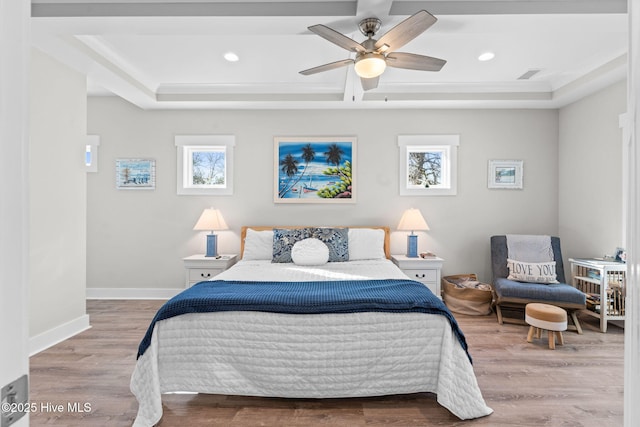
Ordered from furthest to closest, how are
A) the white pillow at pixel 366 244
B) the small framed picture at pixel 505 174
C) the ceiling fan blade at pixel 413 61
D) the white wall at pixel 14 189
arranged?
the small framed picture at pixel 505 174 → the white pillow at pixel 366 244 → the ceiling fan blade at pixel 413 61 → the white wall at pixel 14 189

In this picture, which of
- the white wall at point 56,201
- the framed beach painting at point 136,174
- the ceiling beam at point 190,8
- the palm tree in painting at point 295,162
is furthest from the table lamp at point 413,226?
the white wall at point 56,201

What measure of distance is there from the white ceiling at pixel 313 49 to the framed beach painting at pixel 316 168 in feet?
1.70

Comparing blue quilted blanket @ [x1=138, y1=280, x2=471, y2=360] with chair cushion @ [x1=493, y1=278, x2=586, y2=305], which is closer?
blue quilted blanket @ [x1=138, y1=280, x2=471, y2=360]

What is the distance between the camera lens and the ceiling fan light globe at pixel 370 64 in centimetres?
233

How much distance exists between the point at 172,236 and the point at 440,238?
3.61 meters

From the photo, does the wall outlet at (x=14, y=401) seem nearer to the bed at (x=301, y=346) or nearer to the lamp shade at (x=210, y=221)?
the bed at (x=301, y=346)

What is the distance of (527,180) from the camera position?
4.47m

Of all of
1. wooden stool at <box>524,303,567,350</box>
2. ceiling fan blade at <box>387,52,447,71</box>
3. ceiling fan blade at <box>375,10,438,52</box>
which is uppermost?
ceiling fan blade at <box>375,10,438,52</box>

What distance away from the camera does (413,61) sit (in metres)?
2.54

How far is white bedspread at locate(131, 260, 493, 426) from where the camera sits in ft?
6.93

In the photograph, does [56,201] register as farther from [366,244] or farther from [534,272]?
[534,272]

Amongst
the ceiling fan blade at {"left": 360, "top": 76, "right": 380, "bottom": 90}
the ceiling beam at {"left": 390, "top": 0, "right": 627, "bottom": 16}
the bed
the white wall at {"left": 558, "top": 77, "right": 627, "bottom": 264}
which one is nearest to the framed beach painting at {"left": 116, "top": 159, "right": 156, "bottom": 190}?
the bed

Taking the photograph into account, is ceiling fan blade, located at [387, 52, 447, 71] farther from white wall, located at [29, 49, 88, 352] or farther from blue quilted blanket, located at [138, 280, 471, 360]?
white wall, located at [29, 49, 88, 352]

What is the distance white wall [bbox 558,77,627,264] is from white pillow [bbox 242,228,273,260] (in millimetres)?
3743
